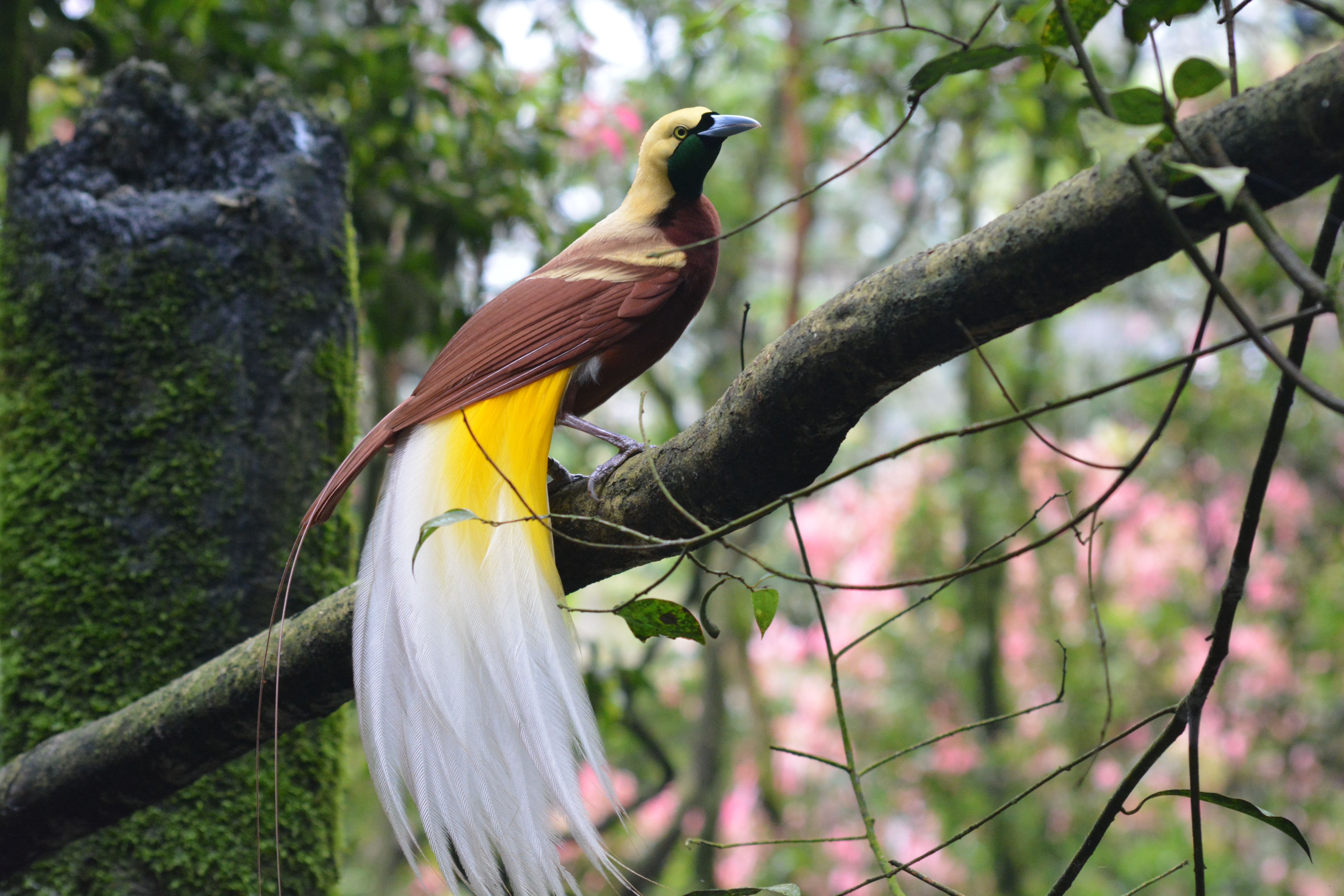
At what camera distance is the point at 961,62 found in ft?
3.03

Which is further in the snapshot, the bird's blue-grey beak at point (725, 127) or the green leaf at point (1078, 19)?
the bird's blue-grey beak at point (725, 127)

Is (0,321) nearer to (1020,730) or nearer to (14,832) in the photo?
(14,832)

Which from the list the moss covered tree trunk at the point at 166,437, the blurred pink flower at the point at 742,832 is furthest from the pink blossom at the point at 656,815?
the moss covered tree trunk at the point at 166,437

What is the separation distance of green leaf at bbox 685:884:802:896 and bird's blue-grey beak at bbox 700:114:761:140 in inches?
43.9

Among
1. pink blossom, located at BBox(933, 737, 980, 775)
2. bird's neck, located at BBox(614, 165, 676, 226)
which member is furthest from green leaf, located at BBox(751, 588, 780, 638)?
pink blossom, located at BBox(933, 737, 980, 775)

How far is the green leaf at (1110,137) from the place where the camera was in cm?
70

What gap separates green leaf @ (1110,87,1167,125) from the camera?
78 cm

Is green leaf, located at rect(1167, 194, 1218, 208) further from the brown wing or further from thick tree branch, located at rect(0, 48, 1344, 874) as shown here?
the brown wing

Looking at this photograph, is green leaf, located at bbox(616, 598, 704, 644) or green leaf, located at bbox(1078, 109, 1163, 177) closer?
green leaf, located at bbox(1078, 109, 1163, 177)

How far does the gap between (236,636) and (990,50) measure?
1.55 meters

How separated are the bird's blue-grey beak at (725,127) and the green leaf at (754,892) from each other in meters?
1.11

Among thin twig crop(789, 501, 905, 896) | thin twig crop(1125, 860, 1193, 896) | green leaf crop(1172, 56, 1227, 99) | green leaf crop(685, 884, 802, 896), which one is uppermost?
green leaf crop(1172, 56, 1227, 99)

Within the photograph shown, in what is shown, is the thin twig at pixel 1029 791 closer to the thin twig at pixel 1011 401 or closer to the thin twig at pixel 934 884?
the thin twig at pixel 934 884

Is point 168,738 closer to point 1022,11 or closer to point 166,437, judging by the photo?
point 166,437
